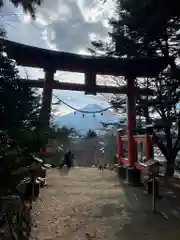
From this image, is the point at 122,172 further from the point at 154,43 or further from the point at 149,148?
the point at 154,43

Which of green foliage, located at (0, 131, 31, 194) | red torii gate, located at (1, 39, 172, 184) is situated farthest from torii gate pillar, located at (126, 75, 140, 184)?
green foliage, located at (0, 131, 31, 194)

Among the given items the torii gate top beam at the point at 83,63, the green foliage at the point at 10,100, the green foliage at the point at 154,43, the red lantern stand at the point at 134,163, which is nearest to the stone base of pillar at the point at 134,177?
the red lantern stand at the point at 134,163

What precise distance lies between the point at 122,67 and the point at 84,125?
39.4 meters

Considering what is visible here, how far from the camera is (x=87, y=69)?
9820 millimetres

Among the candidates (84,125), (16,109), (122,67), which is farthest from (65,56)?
(84,125)

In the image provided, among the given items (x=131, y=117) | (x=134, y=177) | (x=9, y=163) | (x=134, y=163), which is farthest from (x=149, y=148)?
(x=9, y=163)

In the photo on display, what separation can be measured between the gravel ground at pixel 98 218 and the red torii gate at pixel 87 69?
3.01 metres

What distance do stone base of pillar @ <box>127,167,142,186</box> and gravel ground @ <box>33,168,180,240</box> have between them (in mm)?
1257

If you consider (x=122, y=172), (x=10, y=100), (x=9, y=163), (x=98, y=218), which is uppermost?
(x=10, y=100)

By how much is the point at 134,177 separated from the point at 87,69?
13.7 ft

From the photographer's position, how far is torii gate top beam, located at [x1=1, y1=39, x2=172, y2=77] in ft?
29.7

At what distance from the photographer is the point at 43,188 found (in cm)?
765

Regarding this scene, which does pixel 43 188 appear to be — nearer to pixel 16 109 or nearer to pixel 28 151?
pixel 16 109

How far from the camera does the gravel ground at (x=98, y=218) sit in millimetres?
4098
